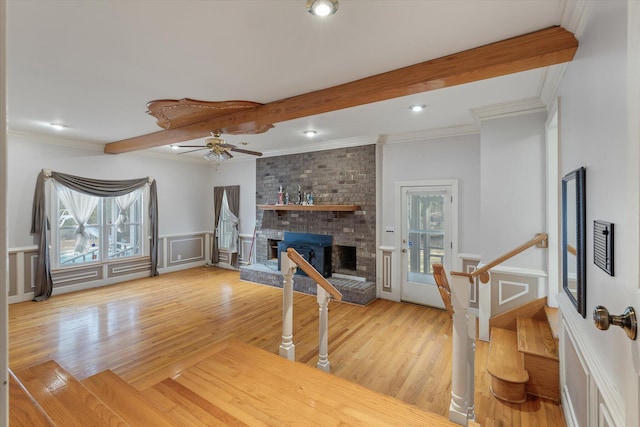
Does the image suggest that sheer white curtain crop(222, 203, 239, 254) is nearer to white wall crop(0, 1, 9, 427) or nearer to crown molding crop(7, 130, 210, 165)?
crown molding crop(7, 130, 210, 165)

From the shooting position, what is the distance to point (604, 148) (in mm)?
1342

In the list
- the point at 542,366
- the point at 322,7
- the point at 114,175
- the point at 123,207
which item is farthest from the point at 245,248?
the point at 322,7

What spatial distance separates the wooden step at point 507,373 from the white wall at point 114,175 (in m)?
6.44

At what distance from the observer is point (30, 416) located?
3.26 feet

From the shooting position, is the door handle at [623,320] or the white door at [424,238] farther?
the white door at [424,238]

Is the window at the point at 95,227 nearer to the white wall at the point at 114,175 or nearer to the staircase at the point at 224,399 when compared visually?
the white wall at the point at 114,175

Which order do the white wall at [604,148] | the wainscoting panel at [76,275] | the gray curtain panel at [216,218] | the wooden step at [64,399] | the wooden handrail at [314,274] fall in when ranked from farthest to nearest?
the gray curtain panel at [216,218] → the wainscoting panel at [76,275] → the wooden handrail at [314,274] → the wooden step at [64,399] → the white wall at [604,148]

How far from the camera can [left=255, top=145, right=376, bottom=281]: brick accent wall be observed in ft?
16.4

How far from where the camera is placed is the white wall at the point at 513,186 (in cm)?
314

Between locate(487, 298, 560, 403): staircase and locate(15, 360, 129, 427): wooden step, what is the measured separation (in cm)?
263

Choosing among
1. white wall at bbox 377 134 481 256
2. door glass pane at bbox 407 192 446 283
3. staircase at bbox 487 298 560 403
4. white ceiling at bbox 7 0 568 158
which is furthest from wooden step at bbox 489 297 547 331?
white ceiling at bbox 7 0 568 158

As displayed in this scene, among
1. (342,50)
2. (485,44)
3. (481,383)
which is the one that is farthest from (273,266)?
(485,44)

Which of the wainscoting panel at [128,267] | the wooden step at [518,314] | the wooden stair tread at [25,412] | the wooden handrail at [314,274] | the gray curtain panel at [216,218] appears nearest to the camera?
the wooden stair tread at [25,412]

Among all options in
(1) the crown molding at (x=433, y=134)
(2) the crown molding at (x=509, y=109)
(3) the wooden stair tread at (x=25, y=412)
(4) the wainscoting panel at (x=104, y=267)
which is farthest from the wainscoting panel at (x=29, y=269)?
(2) the crown molding at (x=509, y=109)
